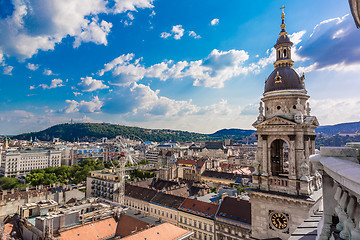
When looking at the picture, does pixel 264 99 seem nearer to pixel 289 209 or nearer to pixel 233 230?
pixel 289 209

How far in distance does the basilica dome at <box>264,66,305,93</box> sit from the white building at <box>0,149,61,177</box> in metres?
157

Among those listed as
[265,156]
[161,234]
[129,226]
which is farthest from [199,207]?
[265,156]

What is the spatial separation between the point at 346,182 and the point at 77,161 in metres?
190

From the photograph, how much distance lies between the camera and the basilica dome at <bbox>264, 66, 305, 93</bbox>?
19.5m

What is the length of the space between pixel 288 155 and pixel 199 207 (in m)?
33.7

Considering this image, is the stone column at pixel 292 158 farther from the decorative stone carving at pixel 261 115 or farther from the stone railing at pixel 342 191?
the stone railing at pixel 342 191

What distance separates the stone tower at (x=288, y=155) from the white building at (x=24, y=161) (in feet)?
508

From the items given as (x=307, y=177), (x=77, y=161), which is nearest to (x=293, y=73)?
(x=307, y=177)

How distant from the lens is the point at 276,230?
59.3 ft

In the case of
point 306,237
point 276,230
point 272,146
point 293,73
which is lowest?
point 276,230

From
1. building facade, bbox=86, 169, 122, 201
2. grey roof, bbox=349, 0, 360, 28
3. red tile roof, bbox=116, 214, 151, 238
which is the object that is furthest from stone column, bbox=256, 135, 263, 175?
building facade, bbox=86, 169, 122, 201

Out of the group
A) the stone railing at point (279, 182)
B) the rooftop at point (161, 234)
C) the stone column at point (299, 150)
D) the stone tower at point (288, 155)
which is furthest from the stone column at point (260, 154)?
the rooftop at point (161, 234)

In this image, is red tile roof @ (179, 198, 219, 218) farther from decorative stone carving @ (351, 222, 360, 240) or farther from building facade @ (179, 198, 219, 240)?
decorative stone carving @ (351, 222, 360, 240)

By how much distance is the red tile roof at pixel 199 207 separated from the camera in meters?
46.3
